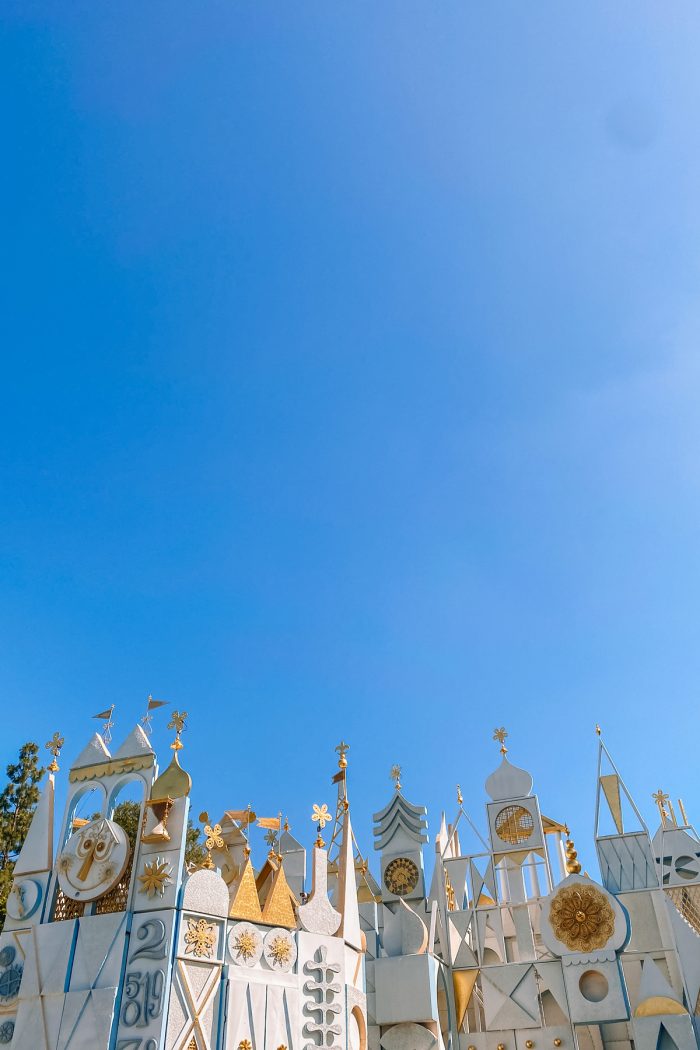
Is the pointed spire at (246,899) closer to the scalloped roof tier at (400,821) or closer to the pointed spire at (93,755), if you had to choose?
the pointed spire at (93,755)

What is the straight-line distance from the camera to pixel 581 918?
64.5ft

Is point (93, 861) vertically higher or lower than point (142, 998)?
higher

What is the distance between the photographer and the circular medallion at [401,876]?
2402cm

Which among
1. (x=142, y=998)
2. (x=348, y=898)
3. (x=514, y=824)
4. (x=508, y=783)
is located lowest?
(x=142, y=998)

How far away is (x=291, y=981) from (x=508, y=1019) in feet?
22.6

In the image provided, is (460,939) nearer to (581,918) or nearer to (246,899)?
(581,918)

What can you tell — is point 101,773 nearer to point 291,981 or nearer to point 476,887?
point 291,981

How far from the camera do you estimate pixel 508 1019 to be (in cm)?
1997

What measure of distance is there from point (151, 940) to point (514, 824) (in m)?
11.6

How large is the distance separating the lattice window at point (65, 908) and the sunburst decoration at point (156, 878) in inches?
58.2

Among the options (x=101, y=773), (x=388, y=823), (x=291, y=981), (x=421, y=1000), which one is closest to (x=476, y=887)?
(x=388, y=823)

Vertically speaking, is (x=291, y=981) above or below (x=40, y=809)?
below

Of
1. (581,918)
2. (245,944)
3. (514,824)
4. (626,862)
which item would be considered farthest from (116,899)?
(626,862)

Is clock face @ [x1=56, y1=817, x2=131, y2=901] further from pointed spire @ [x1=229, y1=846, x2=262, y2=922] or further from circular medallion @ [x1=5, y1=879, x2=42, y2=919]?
pointed spire @ [x1=229, y1=846, x2=262, y2=922]
